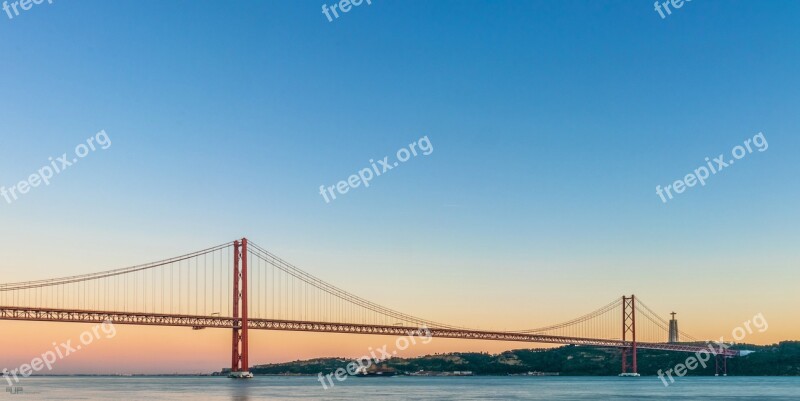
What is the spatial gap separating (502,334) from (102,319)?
44.3 metres

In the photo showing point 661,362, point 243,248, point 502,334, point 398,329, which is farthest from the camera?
point 661,362

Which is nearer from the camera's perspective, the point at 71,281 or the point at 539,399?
the point at 539,399

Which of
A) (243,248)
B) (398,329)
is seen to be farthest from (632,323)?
(243,248)

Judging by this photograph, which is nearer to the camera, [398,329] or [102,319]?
[102,319]

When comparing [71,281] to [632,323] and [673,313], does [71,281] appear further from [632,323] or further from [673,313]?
[673,313]

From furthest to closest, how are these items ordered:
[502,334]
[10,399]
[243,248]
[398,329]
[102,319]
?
[502,334] < [398,329] < [243,248] < [102,319] < [10,399]

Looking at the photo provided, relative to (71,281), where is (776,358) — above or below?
below

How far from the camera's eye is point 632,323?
124562 millimetres

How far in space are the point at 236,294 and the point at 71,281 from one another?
43.4 ft

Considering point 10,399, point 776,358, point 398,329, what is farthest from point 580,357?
point 10,399

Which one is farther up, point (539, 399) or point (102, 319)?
point (102, 319)

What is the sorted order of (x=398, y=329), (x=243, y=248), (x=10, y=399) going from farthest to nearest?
(x=398, y=329) < (x=243, y=248) < (x=10, y=399)

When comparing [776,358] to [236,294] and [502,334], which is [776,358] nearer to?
[502,334]

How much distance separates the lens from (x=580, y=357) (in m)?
172
